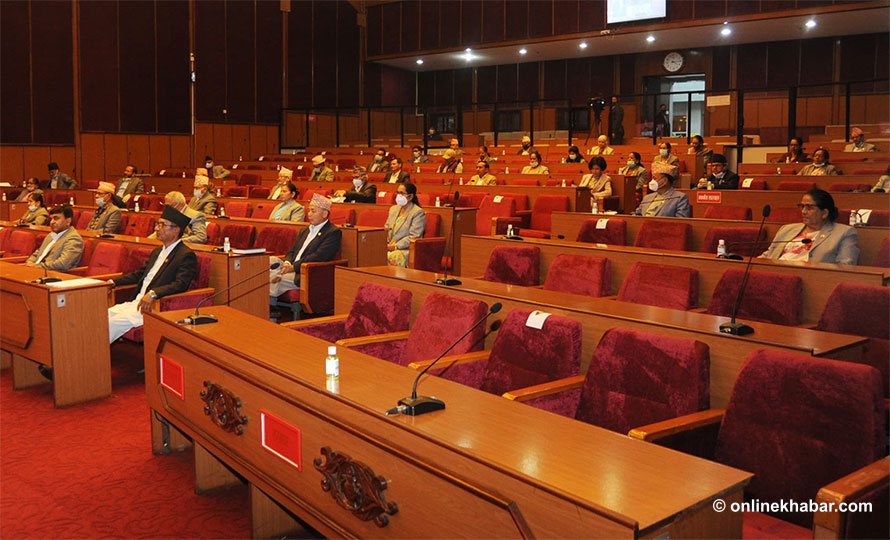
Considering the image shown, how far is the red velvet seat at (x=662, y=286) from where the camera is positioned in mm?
3782

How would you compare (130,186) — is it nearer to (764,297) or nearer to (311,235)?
(311,235)

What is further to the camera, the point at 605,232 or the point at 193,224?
the point at 193,224

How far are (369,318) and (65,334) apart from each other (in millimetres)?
1877

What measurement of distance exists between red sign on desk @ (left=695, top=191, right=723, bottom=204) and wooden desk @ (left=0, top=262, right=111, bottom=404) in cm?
521

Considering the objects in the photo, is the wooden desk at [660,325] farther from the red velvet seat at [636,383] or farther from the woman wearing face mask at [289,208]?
the woman wearing face mask at [289,208]

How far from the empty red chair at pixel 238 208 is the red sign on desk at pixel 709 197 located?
4834 millimetres

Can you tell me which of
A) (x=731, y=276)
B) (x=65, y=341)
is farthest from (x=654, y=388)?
(x=65, y=341)

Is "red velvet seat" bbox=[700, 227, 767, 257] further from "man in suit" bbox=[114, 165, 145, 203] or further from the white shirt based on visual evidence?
"man in suit" bbox=[114, 165, 145, 203]

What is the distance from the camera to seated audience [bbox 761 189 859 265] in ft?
13.9

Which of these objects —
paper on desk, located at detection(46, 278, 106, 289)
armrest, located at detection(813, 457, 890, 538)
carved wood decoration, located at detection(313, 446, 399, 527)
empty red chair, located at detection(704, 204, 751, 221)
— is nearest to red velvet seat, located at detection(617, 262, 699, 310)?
armrest, located at detection(813, 457, 890, 538)

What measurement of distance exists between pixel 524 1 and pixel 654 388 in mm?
14567

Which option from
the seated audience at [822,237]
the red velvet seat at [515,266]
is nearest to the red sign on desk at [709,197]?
the seated audience at [822,237]

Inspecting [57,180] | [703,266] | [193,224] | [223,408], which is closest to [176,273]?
[193,224]

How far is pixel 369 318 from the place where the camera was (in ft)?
12.3
